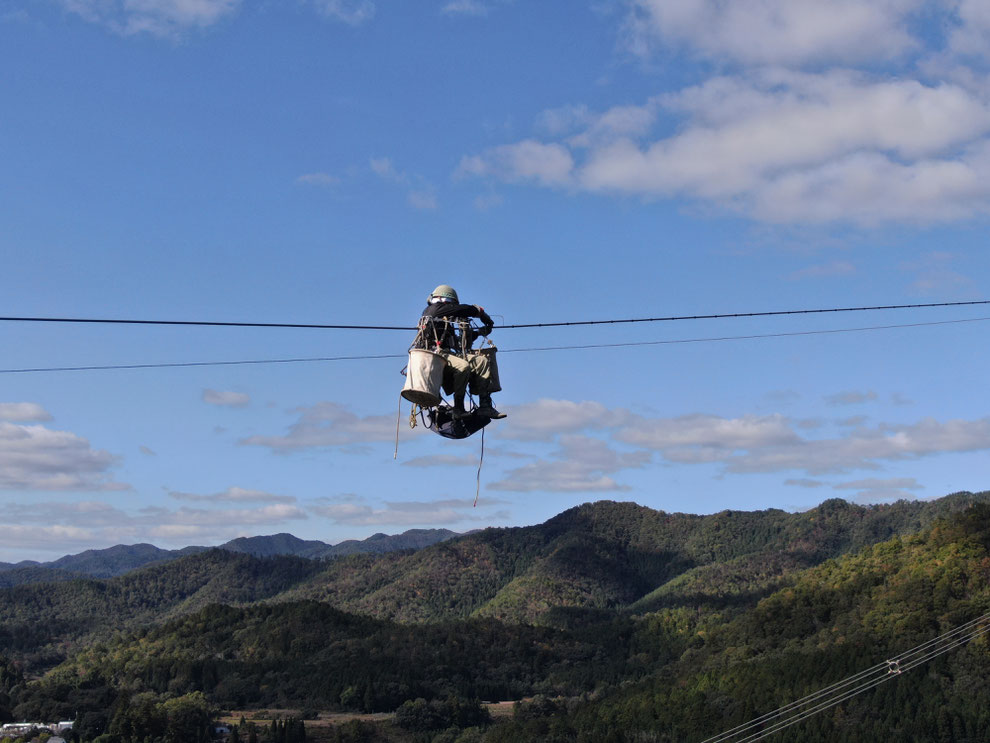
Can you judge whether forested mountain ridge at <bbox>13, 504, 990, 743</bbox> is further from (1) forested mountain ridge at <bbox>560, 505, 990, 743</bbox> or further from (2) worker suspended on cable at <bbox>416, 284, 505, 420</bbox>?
(2) worker suspended on cable at <bbox>416, 284, 505, 420</bbox>

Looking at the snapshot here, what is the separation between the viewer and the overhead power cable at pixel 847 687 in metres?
117

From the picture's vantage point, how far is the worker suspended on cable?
28.6 m

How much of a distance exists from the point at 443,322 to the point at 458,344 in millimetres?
756

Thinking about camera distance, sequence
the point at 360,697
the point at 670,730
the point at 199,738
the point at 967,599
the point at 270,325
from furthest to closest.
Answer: the point at 360,697 → the point at 199,738 → the point at 967,599 → the point at 670,730 → the point at 270,325

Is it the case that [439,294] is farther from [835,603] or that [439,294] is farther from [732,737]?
[835,603]

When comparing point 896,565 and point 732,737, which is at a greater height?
point 896,565

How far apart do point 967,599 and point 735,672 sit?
3063 centimetres

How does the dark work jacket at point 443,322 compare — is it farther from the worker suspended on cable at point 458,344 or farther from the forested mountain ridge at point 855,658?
the forested mountain ridge at point 855,658

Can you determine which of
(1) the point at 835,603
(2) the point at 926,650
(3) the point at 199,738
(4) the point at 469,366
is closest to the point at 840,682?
(2) the point at 926,650

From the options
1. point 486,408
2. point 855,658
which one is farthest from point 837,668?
point 486,408

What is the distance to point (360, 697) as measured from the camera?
19925 cm

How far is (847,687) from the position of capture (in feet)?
418

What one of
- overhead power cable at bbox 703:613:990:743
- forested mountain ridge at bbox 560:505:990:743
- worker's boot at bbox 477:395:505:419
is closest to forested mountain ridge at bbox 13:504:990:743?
forested mountain ridge at bbox 560:505:990:743

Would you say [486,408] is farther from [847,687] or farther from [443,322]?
[847,687]
